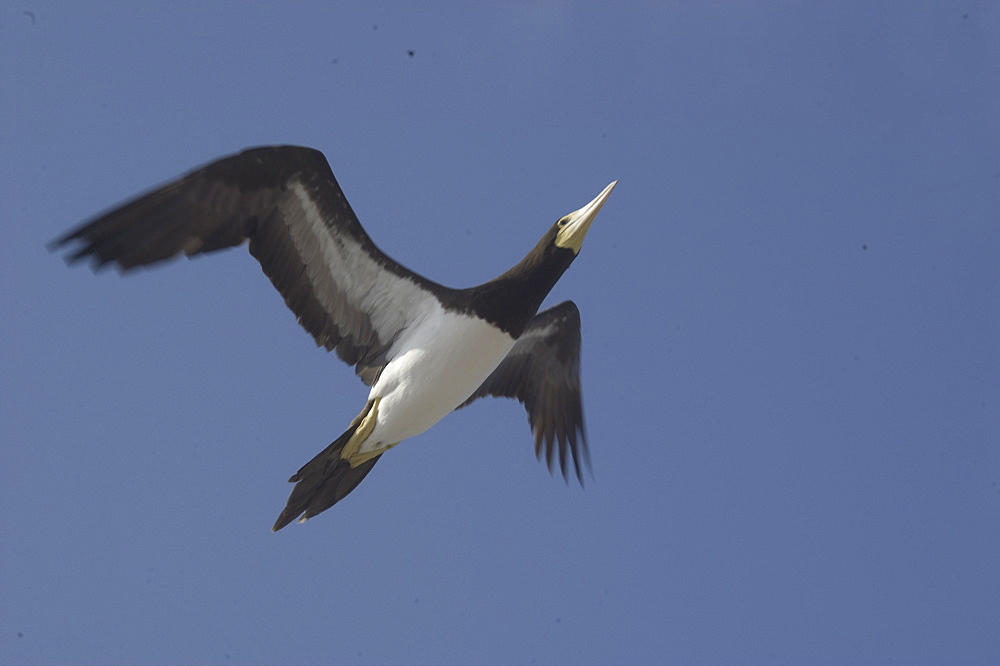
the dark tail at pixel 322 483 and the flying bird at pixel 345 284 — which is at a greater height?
the flying bird at pixel 345 284

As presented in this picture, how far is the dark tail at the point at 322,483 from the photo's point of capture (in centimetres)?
859

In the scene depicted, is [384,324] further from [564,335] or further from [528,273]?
[564,335]

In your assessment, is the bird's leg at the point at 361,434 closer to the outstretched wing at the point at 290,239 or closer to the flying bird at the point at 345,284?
the flying bird at the point at 345,284

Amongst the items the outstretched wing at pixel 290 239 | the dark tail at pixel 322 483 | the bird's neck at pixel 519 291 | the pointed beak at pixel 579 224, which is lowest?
the dark tail at pixel 322 483

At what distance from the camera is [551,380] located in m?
10.9

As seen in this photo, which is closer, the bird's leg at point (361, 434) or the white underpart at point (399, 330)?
the white underpart at point (399, 330)

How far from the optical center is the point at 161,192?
8023 millimetres

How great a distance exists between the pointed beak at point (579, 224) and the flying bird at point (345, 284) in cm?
1

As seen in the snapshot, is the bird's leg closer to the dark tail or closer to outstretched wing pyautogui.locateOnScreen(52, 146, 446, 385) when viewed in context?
the dark tail

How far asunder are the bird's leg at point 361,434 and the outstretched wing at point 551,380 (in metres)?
2.19

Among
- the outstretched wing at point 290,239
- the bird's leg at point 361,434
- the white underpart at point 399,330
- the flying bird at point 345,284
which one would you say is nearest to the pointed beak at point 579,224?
the flying bird at point 345,284

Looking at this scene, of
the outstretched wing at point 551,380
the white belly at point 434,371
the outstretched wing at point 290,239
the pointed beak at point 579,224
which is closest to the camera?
the outstretched wing at point 290,239

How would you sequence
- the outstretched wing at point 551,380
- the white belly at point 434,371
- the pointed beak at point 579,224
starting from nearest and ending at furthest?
the white belly at point 434,371 → the pointed beak at point 579,224 → the outstretched wing at point 551,380

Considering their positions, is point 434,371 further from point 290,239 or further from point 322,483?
point 290,239
